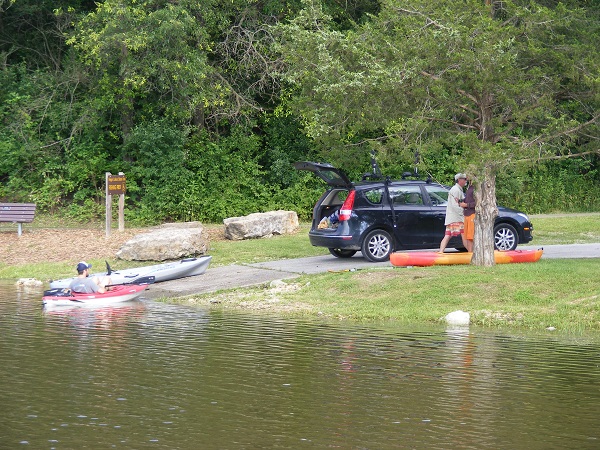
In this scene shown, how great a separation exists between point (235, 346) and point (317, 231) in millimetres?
8037

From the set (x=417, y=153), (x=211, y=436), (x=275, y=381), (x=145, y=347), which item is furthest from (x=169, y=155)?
(x=211, y=436)

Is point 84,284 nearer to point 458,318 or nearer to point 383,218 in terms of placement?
point 383,218

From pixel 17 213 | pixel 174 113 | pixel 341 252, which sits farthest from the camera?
pixel 174 113

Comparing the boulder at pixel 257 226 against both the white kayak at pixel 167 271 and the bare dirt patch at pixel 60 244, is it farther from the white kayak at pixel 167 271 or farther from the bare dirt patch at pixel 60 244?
the white kayak at pixel 167 271

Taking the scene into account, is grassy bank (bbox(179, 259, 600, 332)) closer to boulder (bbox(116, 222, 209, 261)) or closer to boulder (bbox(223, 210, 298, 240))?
boulder (bbox(116, 222, 209, 261))

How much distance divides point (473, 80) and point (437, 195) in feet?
17.0

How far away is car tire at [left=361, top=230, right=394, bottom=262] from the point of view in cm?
2045

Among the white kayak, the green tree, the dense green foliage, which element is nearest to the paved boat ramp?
the white kayak

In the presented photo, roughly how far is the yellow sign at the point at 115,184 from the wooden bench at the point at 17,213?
2508 millimetres

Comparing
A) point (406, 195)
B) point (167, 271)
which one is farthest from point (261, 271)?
point (406, 195)

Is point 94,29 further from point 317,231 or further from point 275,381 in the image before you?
point 275,381

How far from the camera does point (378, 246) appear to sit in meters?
20.6

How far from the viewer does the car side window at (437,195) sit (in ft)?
69.0

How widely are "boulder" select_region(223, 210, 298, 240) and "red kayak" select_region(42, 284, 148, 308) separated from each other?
7.11 metres
